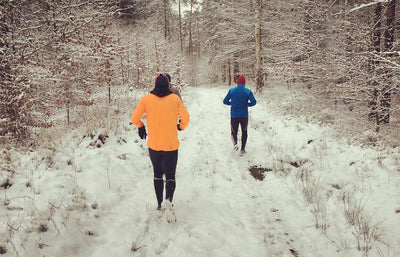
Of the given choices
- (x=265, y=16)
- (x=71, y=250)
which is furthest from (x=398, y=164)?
(x=265, y=16)

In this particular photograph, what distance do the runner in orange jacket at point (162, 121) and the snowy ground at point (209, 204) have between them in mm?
849

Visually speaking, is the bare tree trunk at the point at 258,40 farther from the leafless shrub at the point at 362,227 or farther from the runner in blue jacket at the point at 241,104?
the leafless shrub at the point at 362,227

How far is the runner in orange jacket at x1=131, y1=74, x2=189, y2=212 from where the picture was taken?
3.76 m

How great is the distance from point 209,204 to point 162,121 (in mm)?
1816

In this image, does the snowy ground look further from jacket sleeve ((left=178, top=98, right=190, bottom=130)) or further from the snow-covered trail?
jacket sleeve ((left=178, top=98, right=190, bottom=130))

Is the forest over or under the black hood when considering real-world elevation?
under

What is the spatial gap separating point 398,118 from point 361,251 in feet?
16.9

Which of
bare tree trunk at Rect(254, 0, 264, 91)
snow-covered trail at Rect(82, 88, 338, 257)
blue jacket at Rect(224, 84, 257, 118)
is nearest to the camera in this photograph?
snow-covered trail at Rect(82, 88, 338, 257)

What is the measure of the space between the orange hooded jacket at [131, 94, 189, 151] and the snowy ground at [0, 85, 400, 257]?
1.19 metres

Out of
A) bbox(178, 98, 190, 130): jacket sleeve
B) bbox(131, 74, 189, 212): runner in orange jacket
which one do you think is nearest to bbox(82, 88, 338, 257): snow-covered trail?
bbox(131, 74, 189, 212): runner in orange jacket

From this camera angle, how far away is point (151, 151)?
395 centimetres

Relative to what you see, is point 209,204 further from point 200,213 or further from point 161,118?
point 161,118

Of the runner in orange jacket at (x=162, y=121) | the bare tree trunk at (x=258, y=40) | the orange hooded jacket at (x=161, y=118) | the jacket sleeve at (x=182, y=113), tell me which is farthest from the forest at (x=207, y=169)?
the bare tree trunk at (x=258, y=40)

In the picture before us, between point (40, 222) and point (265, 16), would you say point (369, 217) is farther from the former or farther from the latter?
point (265, 16)
